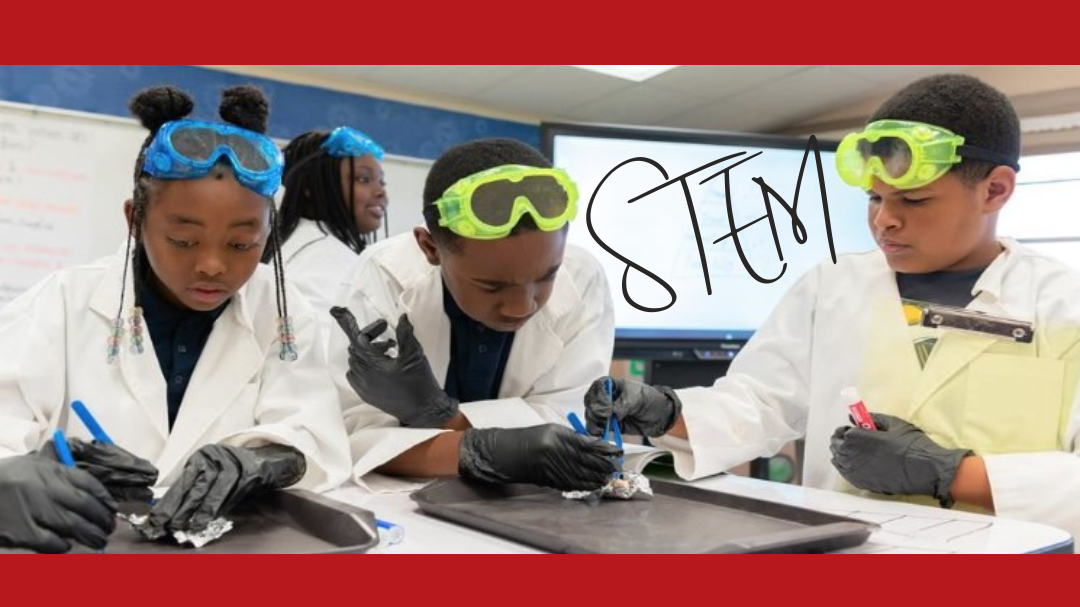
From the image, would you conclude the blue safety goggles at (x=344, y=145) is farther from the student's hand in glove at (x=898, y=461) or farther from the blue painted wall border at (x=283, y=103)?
the student's hand in glove at (x=898, y=461)

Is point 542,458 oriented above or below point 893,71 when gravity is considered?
below

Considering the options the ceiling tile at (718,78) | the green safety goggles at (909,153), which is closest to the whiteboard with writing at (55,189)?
the ceiling tile at (718,78)

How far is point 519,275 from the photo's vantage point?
1.27 m

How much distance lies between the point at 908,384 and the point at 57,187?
3426 millimetres

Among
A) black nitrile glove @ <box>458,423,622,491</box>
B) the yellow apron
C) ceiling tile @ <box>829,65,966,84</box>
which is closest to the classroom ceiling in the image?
ceiling tile @ <box>829,65,966,84</box>

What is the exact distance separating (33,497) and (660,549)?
24.0 inches

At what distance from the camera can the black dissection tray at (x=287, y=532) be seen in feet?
2.85

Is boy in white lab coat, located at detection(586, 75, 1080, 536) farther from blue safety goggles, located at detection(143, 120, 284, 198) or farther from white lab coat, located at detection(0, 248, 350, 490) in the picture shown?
blue safety goggles, located at detection(143, 120, 284, 198)

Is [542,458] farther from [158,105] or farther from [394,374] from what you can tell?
[158,105]

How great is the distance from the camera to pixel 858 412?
1.23 metres

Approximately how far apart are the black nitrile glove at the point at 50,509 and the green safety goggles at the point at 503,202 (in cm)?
62

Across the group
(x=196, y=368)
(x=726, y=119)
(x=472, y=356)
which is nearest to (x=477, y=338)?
(x=472, y=356)

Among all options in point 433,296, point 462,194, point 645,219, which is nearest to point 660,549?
point 462,194

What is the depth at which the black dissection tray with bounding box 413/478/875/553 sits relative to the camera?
0.87m
